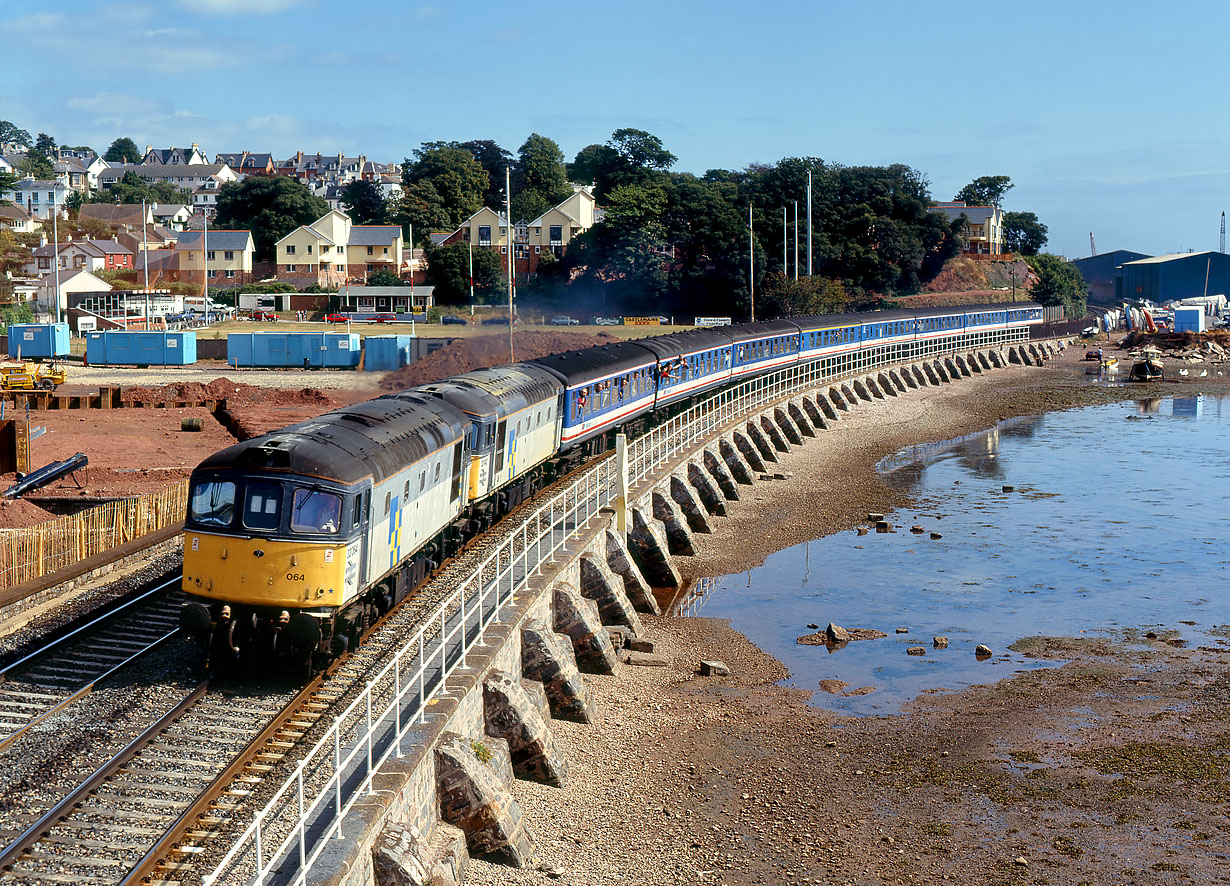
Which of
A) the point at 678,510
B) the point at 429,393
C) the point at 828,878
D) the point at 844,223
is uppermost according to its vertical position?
the point at 844,223

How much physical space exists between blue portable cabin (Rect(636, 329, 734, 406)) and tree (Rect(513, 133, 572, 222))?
279ft

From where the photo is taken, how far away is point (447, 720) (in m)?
15.8

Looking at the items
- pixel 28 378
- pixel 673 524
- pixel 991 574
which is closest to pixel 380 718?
pixel 673 524

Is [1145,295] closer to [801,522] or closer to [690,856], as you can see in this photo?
[801,522]

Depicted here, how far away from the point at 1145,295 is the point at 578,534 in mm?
172761

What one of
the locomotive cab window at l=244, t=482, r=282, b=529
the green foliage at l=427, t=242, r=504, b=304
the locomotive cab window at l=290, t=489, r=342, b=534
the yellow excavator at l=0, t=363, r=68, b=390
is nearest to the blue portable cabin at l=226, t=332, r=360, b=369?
the yellow excavator at l=0, t=363, r=68, b=390

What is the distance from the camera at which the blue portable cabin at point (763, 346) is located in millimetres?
60975

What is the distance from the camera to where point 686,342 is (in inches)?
2098

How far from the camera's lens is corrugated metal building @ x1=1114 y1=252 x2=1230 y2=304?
6772 inches

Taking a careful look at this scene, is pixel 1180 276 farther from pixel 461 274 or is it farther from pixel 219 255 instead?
pixel 219 255

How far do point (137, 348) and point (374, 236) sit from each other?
51.7m

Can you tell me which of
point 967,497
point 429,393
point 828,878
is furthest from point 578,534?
point 967,497

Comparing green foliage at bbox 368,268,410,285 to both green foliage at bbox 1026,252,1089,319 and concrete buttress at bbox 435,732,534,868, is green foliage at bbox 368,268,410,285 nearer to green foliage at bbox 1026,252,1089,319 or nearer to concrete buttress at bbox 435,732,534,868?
green foliage at bbox 1026,252,1089,319

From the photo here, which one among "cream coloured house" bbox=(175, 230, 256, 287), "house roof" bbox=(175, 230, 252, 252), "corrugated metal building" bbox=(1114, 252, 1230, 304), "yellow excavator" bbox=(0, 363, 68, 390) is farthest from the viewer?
"corrugated metal building" bbox=(1114, 252, 1230, 304)
